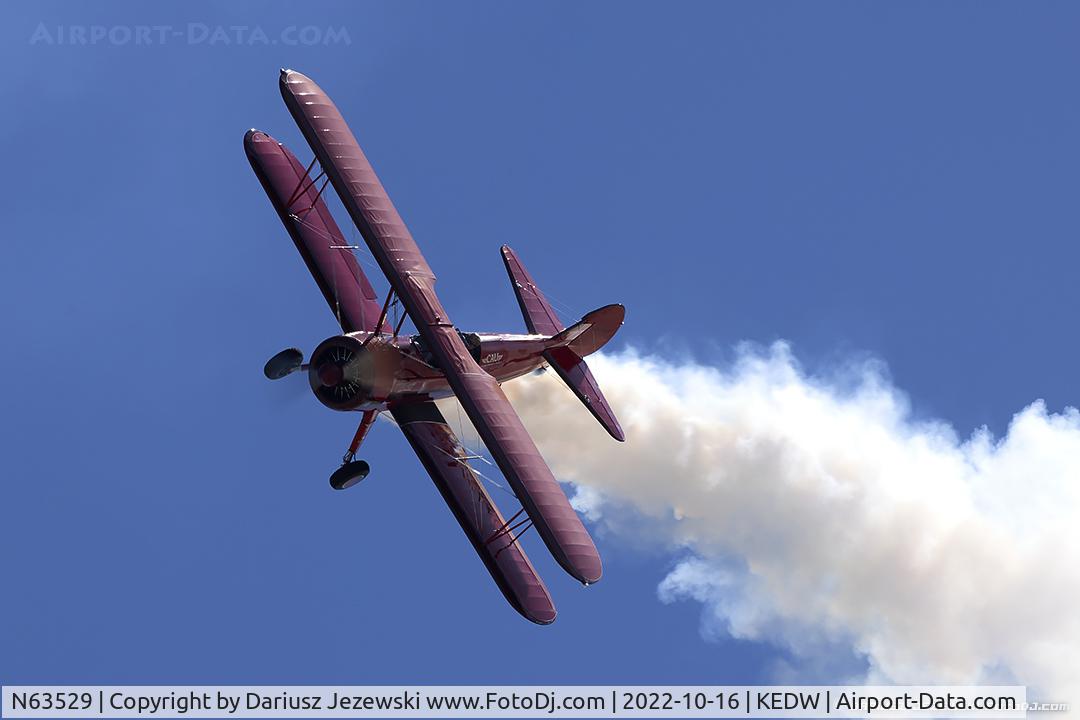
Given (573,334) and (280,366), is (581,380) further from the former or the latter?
(280,366)

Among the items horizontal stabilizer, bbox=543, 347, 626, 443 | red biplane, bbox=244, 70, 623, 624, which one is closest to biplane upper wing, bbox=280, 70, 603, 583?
red biplane, bbox=244, 70, 623, 624

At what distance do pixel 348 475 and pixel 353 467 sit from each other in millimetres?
238

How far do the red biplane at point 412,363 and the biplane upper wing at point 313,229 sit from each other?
0.08 ft

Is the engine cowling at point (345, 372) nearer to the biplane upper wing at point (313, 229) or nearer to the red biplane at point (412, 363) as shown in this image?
the red biplane at point (412, 363)

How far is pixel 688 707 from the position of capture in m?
47.3

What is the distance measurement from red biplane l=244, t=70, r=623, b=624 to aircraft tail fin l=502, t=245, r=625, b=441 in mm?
59

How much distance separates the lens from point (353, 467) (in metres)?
50.2

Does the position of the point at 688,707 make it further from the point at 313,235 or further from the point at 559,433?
the point at 313,235

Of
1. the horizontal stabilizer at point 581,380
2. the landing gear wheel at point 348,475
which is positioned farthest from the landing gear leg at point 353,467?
the horizontal stabilizer at point 581,380

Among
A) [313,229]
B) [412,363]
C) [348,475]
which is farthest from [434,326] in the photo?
[313,229]

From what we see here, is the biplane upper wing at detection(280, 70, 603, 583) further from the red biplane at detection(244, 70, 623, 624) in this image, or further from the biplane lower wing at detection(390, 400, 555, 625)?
the biplane lower wing at detection(390, 400, 555, 625)

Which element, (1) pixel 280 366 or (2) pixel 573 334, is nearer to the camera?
(1) pixel 280 366

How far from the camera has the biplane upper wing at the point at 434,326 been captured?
Answer: 46188mm

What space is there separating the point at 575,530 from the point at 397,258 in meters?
7.61
